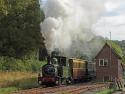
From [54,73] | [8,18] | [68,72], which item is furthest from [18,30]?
[54,73]

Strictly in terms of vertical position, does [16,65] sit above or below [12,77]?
above

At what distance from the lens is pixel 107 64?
51969 millimetres

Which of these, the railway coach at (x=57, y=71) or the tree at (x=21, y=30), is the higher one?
the tree at (x=21, y=30)

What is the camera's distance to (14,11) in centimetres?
4916

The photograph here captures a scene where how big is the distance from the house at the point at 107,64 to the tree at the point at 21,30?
8649 millimetres

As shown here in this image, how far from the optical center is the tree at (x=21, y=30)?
49500 mm

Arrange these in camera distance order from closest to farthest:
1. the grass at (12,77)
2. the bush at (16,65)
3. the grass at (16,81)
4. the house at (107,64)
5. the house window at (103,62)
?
the grass at (16,81) → the grass at (12,77) → the bush at (16,65) → the house at (107,64) → the house window at (103,62)

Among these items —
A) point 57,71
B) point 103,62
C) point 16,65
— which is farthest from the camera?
point 103,62

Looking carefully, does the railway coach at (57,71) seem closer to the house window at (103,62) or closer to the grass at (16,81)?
the grass at (16,81)

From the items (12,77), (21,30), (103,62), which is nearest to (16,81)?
(12,77)

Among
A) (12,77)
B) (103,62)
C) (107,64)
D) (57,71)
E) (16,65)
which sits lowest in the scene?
(12,77)

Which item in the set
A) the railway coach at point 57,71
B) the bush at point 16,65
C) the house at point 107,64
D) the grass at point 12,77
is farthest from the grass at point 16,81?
the house at point 107,64

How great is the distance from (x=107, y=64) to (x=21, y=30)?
12.8 metres

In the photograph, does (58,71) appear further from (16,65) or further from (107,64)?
(107,64)
